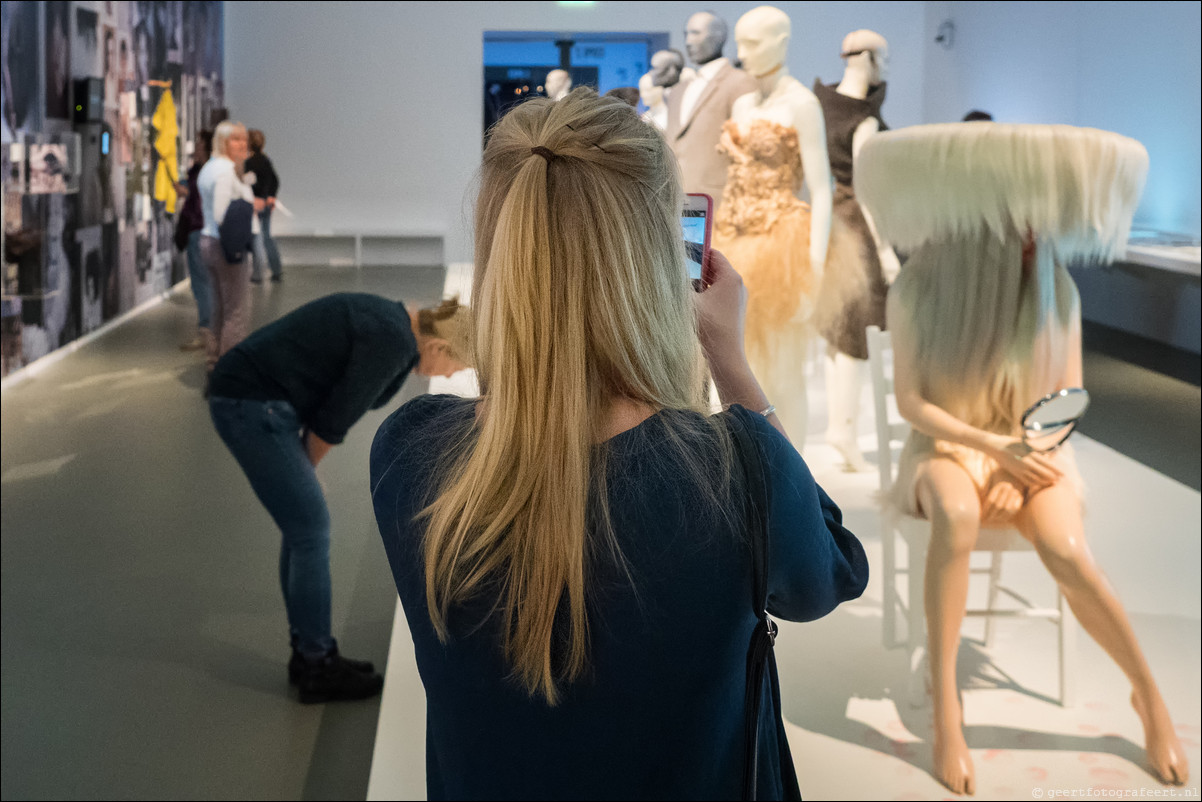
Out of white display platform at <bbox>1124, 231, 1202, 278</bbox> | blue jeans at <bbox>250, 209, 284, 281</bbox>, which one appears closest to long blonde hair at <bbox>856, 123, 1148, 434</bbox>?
white display platform at <bbox>1124, 231, 1202, 278</bbox>

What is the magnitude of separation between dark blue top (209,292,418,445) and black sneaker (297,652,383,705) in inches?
28.4

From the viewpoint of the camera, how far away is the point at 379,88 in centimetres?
1406

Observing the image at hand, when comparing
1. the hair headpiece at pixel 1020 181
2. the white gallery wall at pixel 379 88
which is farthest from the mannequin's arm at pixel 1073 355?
the white gallery wall at pixel 379 88

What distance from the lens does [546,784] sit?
1067 millimetres

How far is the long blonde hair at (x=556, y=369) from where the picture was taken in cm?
98

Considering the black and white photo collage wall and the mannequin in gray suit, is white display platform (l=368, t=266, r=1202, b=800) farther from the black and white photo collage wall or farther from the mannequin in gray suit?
the black and white photo collage wall

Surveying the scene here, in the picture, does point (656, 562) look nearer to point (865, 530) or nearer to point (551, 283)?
point (551, 283)

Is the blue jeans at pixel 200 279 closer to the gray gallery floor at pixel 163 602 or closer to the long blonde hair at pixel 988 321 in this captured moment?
the gray gallery floor at pixel 163 602

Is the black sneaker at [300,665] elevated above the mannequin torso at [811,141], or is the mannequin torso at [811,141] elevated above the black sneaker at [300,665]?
the mannequin torso at [811,141]

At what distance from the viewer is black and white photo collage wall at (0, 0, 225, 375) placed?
704 centimetres

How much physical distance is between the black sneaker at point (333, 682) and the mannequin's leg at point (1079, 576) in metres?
1.84

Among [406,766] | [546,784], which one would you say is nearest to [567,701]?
[546,784]

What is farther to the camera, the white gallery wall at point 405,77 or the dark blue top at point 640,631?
the white gallery wall at point 405,77

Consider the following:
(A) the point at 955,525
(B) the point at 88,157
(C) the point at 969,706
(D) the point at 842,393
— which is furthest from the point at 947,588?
(B) the point at 88,157
